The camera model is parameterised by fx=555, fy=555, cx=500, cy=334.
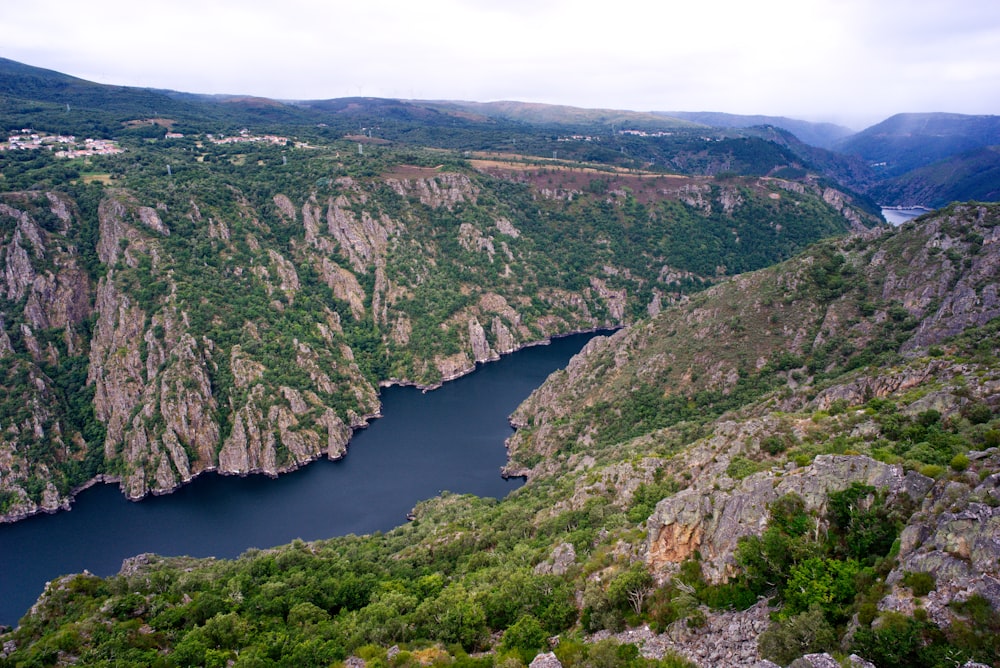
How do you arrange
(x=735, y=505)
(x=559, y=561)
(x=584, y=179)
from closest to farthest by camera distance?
(x=735, y=505), (x=559, y=561), (x=584, y=179)

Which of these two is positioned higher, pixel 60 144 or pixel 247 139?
pixel 247 139

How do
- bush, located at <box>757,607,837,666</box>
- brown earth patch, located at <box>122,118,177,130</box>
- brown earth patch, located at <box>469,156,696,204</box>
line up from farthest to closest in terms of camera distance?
brown earth patch, located at <box>469,156,696,204</box>
brown earth patch, located at <box>122,118,177,130</box>
bush, located at <box>757,607,837,666</box>

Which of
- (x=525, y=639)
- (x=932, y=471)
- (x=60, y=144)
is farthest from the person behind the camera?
(x=60, y=144)

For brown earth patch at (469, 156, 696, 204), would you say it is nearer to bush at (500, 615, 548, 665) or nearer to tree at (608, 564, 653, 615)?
tree at (608, 564, 653, 615)

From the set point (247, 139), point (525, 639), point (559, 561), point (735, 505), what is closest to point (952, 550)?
point (735, 505)

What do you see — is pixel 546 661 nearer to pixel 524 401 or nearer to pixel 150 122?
pixel 524 401

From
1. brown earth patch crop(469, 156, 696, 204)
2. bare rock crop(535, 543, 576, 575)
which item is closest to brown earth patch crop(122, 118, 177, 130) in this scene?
brown earth patch crop(469, 156, 696, 204)
